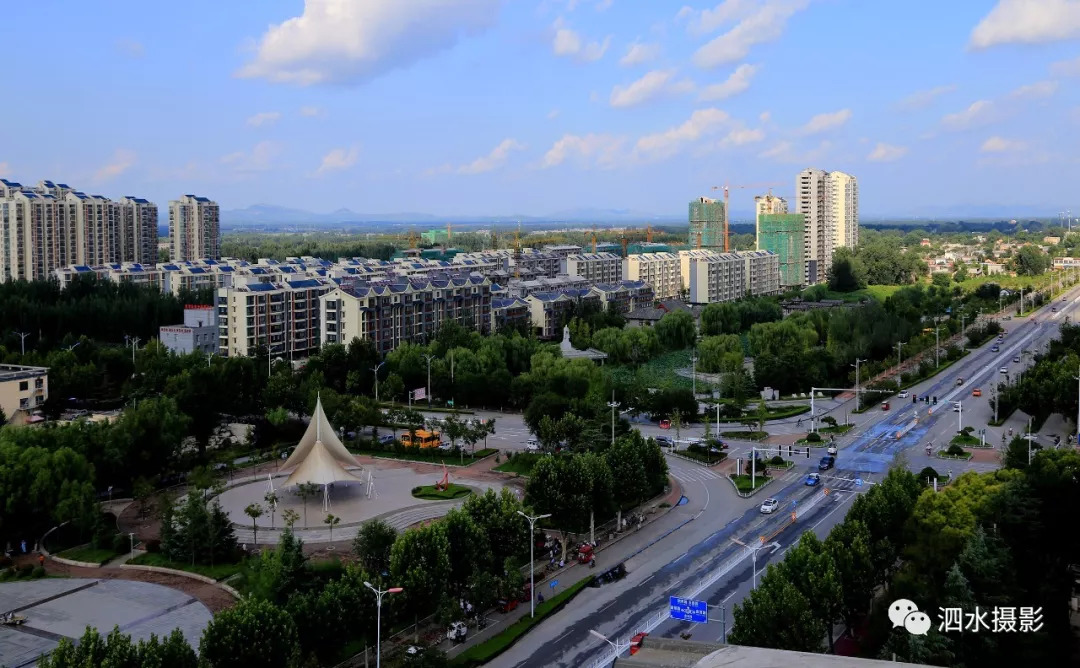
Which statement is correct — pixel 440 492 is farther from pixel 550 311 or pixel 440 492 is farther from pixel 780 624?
pixel 550 311

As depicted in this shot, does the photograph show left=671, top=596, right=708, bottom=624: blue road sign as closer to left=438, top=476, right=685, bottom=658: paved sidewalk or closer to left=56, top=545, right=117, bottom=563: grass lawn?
left=438, top=476, right=685, bottom=658: paved sidewalk

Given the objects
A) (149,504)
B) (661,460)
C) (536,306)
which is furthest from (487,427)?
(536,306)

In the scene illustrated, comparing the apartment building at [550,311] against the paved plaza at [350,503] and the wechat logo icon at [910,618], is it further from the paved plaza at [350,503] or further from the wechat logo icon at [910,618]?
the wechat logo icon at [910,618]

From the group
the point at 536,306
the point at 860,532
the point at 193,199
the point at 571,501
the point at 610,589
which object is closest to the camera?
the point at 860,532

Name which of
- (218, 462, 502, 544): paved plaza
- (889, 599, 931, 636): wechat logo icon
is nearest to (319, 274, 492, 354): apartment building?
(218, 462, 502, 544): paved plaza

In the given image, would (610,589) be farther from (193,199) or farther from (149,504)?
(193,199)

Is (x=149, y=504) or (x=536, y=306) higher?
(x=536, y=306)

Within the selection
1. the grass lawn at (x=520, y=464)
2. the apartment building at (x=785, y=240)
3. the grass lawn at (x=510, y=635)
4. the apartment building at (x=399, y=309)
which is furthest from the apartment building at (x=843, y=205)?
the grass lawn at (x=510, y=635)
